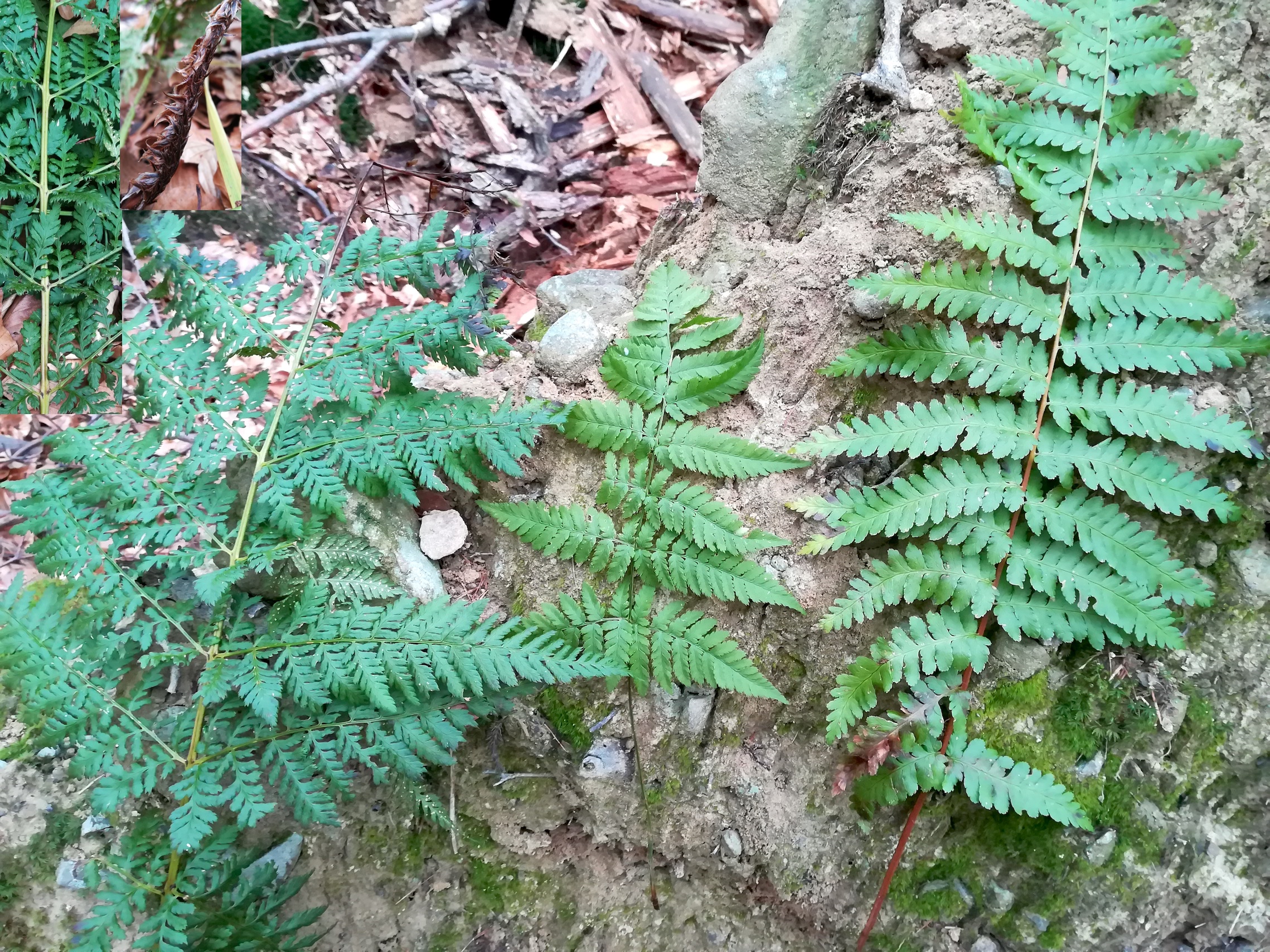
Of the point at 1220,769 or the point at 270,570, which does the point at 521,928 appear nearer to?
the point at 270,570

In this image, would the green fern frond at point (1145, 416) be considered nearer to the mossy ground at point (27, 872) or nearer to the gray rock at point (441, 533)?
the gray rock at point (441, 533)

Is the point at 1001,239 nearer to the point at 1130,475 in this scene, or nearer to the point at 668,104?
the point at 1130,475

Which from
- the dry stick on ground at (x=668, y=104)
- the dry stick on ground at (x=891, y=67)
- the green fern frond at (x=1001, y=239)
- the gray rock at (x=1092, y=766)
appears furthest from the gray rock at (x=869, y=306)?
the dry stick on ground at (x=668, y=104)

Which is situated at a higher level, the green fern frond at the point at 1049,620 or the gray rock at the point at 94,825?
the green fern frond at the point at 1049,620

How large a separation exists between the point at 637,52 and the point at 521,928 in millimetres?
4297

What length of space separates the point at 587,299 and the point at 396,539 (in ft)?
3.89

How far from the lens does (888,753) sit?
7.54 ft

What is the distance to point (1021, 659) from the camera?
2.45 meters

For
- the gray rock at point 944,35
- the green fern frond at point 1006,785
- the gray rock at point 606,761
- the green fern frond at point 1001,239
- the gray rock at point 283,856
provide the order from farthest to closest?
the gray rock at point 944,35, the gray rock at point 606,761, the gray rock at point 283,856, the green fern frond at point 1001,239, the green fern frond at point 1006,785

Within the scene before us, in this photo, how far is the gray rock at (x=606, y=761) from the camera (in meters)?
2.62

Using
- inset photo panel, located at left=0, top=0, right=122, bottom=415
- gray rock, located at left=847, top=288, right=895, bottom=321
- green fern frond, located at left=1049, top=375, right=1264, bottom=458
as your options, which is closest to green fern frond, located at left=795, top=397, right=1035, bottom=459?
green fern frond, located at left=1049, top=375, right=1264, bottom=458

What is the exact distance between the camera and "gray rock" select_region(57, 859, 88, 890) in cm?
244

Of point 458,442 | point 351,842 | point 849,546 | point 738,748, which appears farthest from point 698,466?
point 351,842

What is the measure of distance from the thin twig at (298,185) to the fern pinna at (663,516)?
192 centimetres
